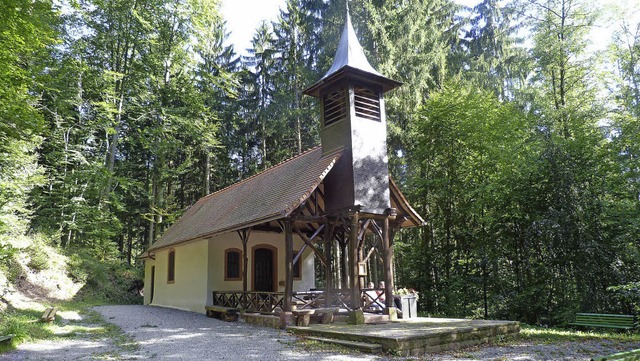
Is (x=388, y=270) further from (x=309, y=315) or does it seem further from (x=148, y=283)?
(x=148, y=283)

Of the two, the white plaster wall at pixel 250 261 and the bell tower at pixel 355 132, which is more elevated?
the bell tower at pixel 355 132

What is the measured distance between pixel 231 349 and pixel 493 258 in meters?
10.3

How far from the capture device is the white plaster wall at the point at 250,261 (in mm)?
14188

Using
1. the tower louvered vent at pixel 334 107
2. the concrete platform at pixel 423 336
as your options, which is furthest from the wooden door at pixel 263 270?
the concrete platform at pixel 423 336

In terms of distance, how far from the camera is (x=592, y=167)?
1290 centimetres

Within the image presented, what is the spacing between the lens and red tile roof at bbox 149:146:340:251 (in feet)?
35.7

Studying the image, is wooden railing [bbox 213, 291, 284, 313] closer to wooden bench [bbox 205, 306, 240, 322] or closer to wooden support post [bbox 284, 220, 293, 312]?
wooden bench [bbox 205, 306, 240, 322]

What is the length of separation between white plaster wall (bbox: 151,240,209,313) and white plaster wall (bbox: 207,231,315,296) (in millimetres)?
255

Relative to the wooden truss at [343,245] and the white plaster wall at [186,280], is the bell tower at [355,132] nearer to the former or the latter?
the wooden truss at [343,245]

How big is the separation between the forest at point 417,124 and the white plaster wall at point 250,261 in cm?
506

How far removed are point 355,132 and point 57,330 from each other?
848 cm

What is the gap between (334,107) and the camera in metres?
11.9

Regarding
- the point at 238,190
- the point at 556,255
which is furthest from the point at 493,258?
the point at 238,190

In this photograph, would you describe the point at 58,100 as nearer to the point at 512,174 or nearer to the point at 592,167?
the point at 512,174
